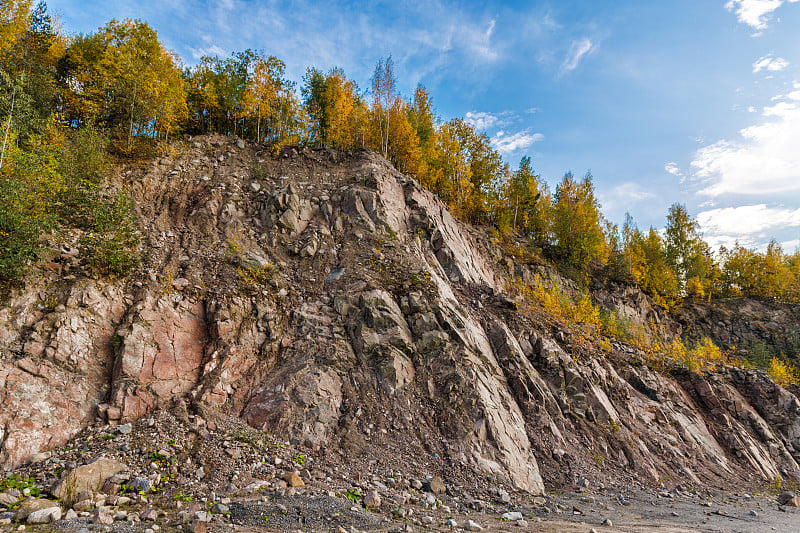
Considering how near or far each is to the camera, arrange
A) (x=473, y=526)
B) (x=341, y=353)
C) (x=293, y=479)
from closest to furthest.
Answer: (x=473, y=526) → (x=293, y=479) → (x=341, y=353)

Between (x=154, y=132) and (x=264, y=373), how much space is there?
58.5ft

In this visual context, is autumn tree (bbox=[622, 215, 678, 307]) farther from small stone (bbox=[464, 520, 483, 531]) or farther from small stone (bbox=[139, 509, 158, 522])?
small stone (bbox=[139, 509, 158, 522])

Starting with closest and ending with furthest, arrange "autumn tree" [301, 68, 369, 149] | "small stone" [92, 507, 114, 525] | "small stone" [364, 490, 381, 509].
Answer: "small stone" [92, 507, 114, 525] < "small stone" [364, 490, 381, 509] < "autumn tree" [301, 68, 369, 149]

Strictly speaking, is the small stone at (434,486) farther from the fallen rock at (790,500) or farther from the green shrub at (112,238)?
the fallen rock at (790,500)

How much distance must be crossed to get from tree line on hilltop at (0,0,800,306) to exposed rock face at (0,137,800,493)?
2.08m

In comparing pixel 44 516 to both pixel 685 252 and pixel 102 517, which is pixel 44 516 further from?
pixel 685 252

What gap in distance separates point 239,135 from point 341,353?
2299 centimetres

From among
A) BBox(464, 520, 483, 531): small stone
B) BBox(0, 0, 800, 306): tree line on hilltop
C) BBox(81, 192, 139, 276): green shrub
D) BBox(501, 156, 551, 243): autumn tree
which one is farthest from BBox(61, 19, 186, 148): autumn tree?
BBox(501, 156, 551, 243): autumn tree

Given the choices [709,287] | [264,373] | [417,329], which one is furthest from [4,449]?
[709,287]

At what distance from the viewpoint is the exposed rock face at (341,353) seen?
10.4 m

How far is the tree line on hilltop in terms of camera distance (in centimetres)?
1295

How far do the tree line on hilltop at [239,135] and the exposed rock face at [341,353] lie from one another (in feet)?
6.83

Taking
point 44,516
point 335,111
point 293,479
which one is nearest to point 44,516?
point 44,516

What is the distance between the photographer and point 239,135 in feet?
91.6
